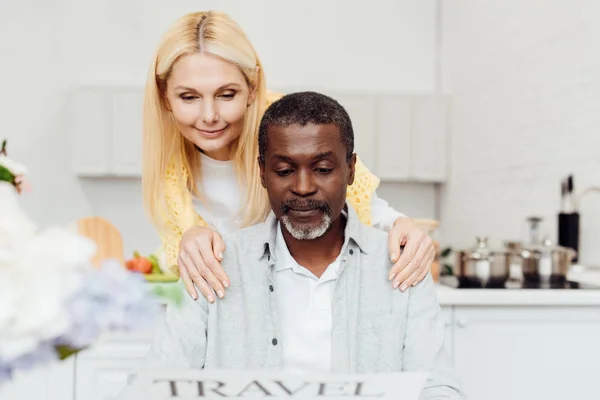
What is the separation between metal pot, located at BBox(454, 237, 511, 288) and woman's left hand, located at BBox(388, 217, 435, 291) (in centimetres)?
78

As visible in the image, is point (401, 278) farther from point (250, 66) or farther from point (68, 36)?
point (68, 36)

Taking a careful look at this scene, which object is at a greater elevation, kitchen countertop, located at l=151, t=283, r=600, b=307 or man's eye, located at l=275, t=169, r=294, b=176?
man's eye, located at l=275, t=169, r=294, b=176

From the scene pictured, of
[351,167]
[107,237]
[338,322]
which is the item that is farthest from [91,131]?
[338,322]

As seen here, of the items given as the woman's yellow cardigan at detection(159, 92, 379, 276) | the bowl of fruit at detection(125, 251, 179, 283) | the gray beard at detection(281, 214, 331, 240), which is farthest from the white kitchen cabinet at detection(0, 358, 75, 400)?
A: the gray beard at detection(281, 214, 331, 240)

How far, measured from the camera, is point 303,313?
1.56 m

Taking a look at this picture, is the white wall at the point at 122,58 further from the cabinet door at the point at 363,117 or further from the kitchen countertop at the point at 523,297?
the kitchen countertop at the point at 523,297

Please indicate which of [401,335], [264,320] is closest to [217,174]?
[264,320]

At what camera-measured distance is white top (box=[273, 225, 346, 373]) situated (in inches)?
59.7

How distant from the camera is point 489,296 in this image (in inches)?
87.3

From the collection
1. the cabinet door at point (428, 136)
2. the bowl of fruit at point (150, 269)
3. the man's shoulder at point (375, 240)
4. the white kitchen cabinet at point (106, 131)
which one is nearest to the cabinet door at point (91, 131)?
the white kitchen cabinet at point (106, 131)

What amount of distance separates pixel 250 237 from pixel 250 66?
0.41 m

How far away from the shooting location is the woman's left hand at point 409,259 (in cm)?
156

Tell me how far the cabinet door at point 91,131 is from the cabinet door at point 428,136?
5.89 ft

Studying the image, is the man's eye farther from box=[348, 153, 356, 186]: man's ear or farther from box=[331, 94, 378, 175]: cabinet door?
box=[331, 94, 378, 175]: cabinet door
